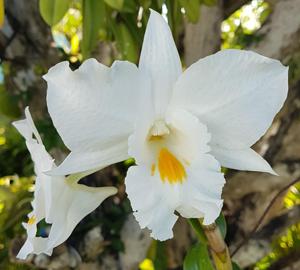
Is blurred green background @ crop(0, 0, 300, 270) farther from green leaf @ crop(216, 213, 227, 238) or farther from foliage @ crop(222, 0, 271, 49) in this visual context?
green leaf @ crop(216, 213, 227, 238)

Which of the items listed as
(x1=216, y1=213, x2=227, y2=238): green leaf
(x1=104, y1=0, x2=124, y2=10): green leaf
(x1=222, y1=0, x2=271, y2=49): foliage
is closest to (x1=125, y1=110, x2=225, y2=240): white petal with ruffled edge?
(x1=216, y1=213, x2=227, y2=238): green leaf

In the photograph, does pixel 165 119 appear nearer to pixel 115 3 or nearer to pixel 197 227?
pixel 197 227

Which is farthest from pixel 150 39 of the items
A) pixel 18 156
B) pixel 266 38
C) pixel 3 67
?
pixel 18 156

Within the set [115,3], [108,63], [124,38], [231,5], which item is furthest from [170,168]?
[108,63]

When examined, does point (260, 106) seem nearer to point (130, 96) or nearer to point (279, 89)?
point (279, 89)

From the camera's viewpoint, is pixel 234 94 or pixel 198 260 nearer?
pixel 234 94
